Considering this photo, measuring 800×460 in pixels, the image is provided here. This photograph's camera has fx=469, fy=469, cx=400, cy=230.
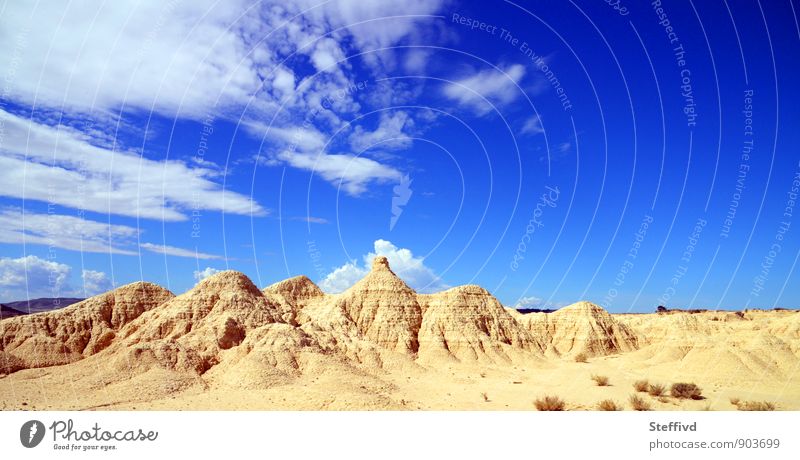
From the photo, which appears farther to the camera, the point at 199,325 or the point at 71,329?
the point at 199,325

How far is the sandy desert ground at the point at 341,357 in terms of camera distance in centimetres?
3112

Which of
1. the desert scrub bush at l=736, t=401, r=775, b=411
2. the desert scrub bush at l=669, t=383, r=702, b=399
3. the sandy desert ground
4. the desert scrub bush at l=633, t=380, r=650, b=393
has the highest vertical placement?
the sandy desert ground

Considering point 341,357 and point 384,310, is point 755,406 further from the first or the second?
point 384,310

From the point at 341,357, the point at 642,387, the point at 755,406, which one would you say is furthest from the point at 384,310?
the point at 755,406

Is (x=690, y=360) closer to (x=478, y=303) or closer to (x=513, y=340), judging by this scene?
(x=513, y=340)

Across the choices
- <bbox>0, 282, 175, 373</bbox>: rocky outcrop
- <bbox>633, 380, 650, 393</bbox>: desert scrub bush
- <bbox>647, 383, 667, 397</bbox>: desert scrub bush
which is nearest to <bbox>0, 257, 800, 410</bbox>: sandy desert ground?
<bbox>0, 282, 175, 373</bbox>: rocky outcrop

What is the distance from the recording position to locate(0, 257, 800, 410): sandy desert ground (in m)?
31.1

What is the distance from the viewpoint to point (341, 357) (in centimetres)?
4166

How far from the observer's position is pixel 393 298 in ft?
186

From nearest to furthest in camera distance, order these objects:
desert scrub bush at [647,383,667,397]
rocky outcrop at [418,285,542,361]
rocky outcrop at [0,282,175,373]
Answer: desert scrub bush at [647,383,667,397]
rocky outcrop at [0,282,175,373]
rocky outcrop at [418,285,542,361]

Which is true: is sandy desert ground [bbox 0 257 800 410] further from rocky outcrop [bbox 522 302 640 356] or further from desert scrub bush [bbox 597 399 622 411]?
desert scrub bush [bbox 597 399 622 411]

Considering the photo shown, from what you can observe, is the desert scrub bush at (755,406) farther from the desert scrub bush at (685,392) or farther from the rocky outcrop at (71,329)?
the rocky outcrop at (71,329)

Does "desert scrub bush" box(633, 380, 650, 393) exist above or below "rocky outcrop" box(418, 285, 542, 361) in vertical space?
below
